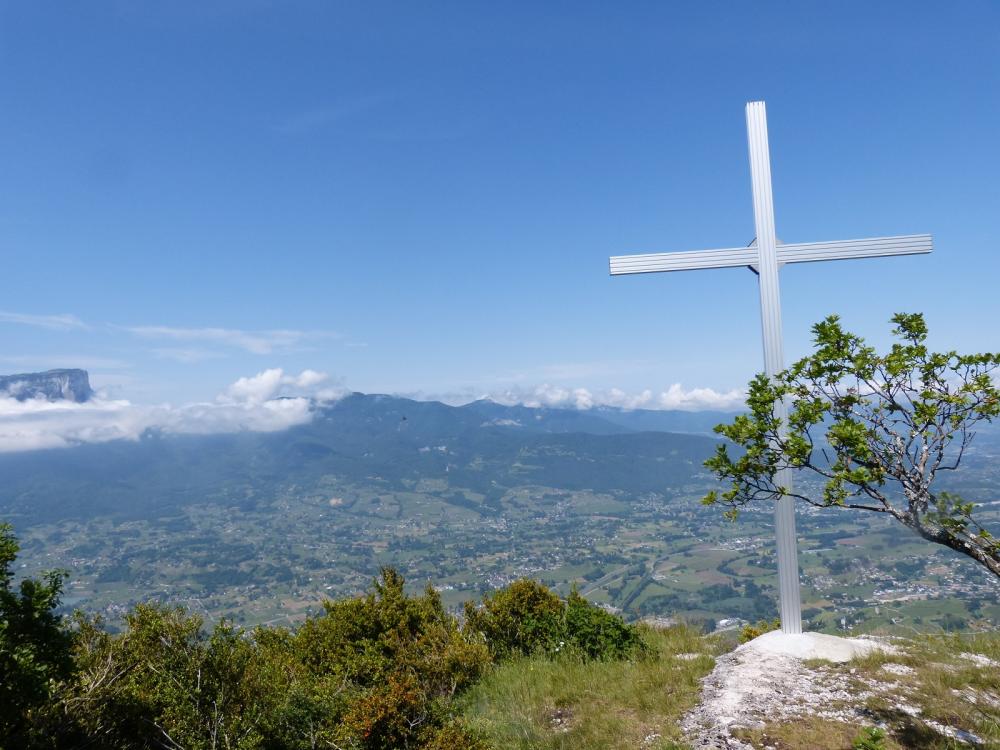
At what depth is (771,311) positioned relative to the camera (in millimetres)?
9031

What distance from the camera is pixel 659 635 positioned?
11.5 meters

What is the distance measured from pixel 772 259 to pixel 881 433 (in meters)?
4.87

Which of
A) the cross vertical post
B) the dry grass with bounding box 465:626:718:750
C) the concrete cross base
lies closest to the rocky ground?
the concrete cross base

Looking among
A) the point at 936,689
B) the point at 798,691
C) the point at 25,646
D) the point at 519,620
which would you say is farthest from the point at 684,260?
the point at 25,646

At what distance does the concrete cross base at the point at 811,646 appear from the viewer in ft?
27.8

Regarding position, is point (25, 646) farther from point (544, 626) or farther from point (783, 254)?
point (783, 254)

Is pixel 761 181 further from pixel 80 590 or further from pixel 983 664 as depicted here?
pixel 80 590

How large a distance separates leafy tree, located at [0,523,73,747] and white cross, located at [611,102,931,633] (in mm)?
7910

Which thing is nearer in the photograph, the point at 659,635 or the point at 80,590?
the point at 659,635

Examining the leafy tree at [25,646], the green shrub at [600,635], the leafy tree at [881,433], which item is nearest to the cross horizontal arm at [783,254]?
the leafy tree at [881,433]

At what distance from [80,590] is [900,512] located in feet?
564

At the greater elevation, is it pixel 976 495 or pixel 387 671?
pixel 387 671

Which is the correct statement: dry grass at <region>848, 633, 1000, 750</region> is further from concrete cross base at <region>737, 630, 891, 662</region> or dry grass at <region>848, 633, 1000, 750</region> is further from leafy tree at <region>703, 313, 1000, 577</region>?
leafy tree at <region>703, 313, 1000, 577</region>

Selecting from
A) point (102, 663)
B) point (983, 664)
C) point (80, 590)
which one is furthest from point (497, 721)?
point (80, 590)
